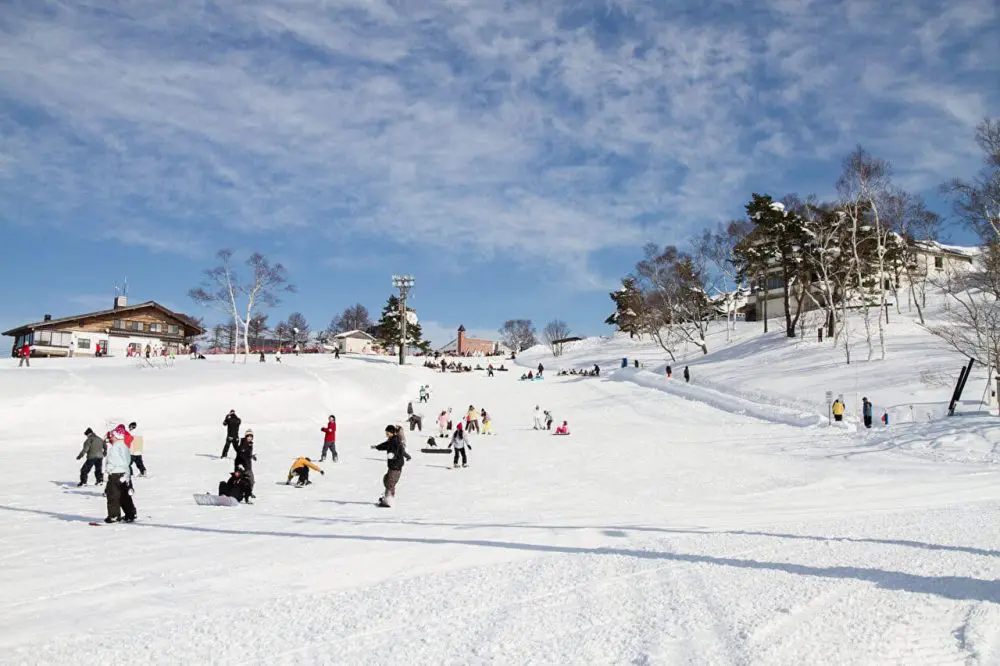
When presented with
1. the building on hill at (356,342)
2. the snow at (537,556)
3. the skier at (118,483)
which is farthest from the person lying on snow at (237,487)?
the building on hill at (356,342)

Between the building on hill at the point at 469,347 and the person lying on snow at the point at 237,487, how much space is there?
3830 inches

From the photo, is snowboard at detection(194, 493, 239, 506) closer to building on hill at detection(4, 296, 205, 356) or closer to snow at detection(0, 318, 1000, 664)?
snow at detection(0, 318, 1000, 664)

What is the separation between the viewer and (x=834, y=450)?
746 inches

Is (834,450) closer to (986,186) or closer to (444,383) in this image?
(986,186)

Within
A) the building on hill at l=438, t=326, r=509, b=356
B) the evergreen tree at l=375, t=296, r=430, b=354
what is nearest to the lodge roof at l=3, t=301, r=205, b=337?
the evergreen tree at l=375, t=296, r=430, b=354

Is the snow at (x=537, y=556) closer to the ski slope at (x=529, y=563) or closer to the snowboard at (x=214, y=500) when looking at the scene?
the ski slope at (x=529, y=563)

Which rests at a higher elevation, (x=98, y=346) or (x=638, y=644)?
(x=98, y=346)

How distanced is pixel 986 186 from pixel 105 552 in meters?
36.3

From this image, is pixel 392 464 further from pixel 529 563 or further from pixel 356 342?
pixel 356 342

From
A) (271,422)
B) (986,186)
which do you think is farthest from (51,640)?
(986,186)

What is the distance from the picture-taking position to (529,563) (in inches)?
272

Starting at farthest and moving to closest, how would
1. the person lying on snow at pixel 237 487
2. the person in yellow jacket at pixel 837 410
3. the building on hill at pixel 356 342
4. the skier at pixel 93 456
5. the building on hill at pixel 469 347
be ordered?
the building on hill at pixel 469 347, the building on hill at pixel 356 342, the person in yellow jacket at pixel 837 410, the skier at pixel 93 456, the person lying on snow at pixel 237 487

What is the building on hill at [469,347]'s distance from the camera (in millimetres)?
118438

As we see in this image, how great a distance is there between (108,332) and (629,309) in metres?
58.4
